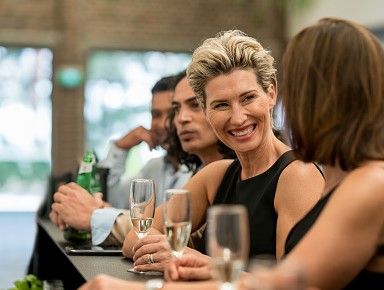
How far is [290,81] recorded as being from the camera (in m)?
1.98

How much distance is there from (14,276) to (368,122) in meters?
7.15

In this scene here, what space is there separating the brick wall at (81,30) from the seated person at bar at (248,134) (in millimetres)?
8732

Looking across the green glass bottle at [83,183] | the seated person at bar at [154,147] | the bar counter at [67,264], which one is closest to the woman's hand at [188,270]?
the bar counter at [67,264]

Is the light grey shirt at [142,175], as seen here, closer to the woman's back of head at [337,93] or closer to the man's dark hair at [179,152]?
the man's dark hair at [179,152]

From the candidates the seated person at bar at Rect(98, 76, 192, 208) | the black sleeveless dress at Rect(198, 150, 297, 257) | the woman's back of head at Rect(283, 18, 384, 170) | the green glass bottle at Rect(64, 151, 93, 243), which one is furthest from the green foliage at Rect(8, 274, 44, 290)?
the woman's back of head at Rect(283, 18, 384, 170)

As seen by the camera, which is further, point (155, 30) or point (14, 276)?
point (155, 30)

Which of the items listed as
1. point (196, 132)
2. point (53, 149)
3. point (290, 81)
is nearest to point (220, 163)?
point (196, 132)

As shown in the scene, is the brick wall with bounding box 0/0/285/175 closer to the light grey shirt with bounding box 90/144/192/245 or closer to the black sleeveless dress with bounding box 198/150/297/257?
the light grey shirt with bounding box 90/144/192/245

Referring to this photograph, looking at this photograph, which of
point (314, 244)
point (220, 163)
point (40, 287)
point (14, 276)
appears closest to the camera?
point (314, 244)

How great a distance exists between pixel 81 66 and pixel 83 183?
8.01 metres

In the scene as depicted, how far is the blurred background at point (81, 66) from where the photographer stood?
11.9 m

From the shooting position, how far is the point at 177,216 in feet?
7.08

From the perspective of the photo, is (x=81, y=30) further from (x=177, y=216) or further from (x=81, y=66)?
(x=177, y=216)

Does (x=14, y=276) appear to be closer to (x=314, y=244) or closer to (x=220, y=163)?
(x=220, y=163)
